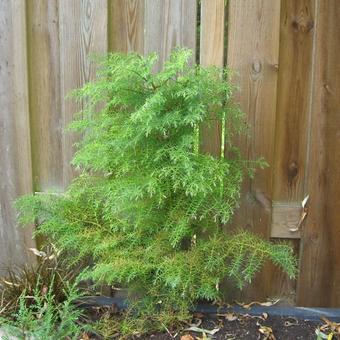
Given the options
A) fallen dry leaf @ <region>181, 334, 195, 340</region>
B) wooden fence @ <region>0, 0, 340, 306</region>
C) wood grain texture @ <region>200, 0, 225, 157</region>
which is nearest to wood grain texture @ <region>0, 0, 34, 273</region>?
wooden fence @ <region>0, 0, 340, 306</region>

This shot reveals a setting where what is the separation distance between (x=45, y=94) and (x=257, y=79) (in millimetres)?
1266

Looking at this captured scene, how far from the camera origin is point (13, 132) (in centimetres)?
287


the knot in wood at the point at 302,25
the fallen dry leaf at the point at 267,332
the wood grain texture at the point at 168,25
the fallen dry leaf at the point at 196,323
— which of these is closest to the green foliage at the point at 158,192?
the fallen dry leaf at the point at 196,323

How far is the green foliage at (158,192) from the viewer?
223cm

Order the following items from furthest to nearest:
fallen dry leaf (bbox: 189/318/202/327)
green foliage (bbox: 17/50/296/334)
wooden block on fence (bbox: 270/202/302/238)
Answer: wooden block on fence (bbox: 270/202/302/238) → fallen dry leaf (bbox: 189/318/202/327) → green foliage (bbox: 17/50/296/334)

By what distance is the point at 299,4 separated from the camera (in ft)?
8.48

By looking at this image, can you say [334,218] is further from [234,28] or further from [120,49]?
[120,49]

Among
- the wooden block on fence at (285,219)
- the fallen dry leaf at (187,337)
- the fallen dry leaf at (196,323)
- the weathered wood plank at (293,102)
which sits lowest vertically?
the fallen dry leaf at (187,337)

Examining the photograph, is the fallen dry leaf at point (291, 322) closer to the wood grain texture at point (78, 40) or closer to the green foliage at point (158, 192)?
the green foliage at point (158, 192)

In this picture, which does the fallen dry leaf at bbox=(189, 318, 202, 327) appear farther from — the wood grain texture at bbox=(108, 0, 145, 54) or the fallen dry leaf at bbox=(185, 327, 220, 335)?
the wood grain texture at bbox=(108, 0, 145, 54)

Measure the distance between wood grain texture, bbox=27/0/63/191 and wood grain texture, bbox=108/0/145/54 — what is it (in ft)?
1.09

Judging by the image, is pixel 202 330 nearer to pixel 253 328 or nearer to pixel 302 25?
pixel 253 328

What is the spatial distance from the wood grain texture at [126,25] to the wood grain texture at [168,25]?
4 cm

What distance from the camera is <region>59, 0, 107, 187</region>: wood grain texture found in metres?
2.69
